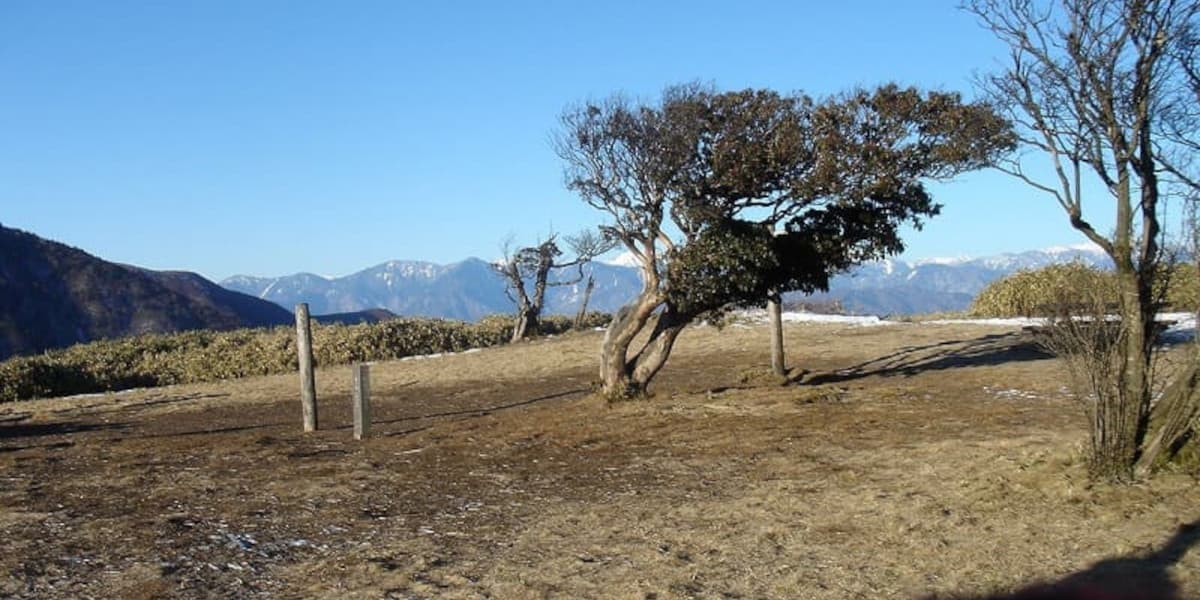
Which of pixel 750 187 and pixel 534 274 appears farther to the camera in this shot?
pixel 534 274

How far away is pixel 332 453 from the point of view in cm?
978

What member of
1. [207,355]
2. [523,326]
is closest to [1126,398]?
[207,355]

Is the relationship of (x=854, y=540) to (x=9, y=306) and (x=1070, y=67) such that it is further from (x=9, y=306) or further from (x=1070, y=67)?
(x=9, y=306)

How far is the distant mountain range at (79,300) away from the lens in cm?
5497

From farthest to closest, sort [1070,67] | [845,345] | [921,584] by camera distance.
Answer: [845,345] < [1070,67] < [921,584]

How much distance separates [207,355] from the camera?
23281 mm

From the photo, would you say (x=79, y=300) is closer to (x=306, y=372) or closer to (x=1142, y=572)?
(x=306, y=372)

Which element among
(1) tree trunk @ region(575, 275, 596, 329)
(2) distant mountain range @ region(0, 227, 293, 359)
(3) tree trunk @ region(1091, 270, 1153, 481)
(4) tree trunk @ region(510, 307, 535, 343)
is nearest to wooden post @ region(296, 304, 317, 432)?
(3) tree trunk @ region(1091, 270, 1153, 481)

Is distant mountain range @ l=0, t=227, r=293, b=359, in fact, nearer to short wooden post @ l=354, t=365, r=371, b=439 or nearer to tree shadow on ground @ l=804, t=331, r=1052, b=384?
tree shadow on ground @ l=804, t=331, r=1052, b=384

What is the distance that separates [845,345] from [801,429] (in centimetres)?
965

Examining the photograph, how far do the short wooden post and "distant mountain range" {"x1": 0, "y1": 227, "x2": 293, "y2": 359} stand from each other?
4634 centimetres

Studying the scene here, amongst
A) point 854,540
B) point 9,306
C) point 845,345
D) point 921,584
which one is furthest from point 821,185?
point 9,306

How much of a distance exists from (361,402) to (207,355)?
14039mm

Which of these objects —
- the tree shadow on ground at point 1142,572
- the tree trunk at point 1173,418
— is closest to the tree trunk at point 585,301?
the tree trunk at point 1173,418
